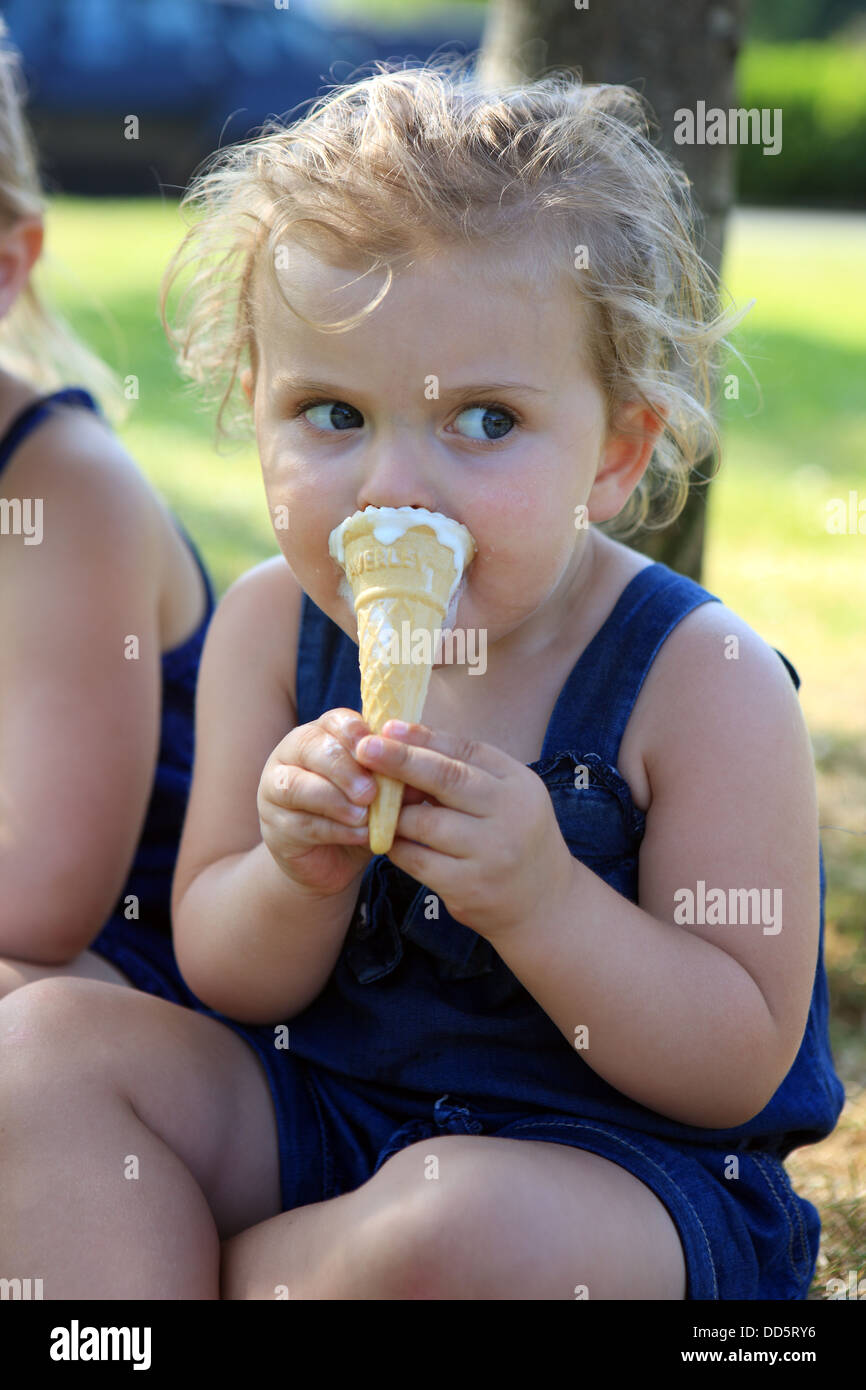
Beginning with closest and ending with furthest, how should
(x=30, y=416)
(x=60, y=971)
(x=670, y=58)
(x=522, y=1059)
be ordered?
(x=522, y=1059) < (x=60, y=971) < (x=30, y=416) < (x=670, y=58)

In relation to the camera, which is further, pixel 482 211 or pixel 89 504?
pixel 89 504

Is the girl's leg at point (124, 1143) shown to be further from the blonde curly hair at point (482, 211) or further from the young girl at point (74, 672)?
the blonde curly hair at point (482, 211)

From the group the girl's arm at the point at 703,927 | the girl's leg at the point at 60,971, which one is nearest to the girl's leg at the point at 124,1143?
the girl's leg at the point at 60,971

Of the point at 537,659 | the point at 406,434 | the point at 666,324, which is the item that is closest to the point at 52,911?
the point at 537,659

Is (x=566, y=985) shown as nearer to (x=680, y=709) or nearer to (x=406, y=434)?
(x=680, y=709)

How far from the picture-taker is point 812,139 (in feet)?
63.1

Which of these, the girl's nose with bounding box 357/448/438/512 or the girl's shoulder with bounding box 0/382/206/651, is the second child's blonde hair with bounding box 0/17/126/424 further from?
the girl's nose with bounding box 357/448/438/512

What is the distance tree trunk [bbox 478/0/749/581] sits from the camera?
2.97 m

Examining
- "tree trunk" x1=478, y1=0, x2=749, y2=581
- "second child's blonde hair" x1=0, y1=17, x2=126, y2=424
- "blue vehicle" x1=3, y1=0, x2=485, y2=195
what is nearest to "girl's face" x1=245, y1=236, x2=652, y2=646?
"second child's blonde hair" x1=0, y1=17, x2=126, y2=424

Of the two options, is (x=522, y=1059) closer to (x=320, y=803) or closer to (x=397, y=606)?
(x=320, y=803)

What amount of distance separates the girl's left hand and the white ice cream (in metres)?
0.22

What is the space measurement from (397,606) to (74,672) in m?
0.82

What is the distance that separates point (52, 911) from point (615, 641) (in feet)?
3.13

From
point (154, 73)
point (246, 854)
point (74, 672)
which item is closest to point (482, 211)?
point (246, 854)
